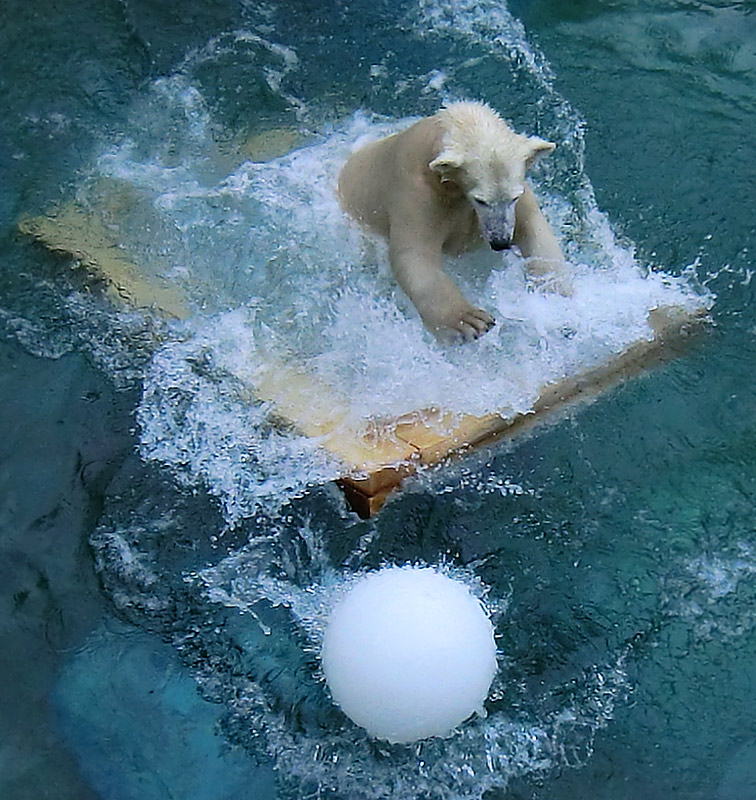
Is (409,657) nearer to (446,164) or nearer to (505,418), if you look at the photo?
(505,418)

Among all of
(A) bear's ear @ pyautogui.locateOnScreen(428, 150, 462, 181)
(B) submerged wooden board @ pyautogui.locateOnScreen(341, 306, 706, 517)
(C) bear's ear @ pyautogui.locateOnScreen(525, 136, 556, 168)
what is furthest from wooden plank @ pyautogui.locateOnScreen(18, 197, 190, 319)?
(C) bear's ear @ pyautogui.locateOnScreen(525, 136, 556, 168)

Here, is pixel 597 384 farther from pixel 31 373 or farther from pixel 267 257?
pixel 31 373

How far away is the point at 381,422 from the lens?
329 centimetres

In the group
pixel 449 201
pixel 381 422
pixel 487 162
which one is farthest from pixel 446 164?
pixel 381 422

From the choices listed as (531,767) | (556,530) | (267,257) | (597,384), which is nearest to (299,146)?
(267,257)

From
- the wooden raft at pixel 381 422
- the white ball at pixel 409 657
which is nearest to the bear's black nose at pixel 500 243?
the wooden raft at pixel 381 422

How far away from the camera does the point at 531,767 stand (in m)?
2.73

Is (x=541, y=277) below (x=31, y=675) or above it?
above

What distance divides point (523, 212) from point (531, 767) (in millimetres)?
1635

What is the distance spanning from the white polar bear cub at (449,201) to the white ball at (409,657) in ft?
3.29

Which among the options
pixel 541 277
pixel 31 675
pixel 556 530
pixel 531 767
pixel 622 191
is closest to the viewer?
pixel 531 767

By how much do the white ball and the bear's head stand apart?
3.55 ft

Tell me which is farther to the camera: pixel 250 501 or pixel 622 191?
pixel 622 191

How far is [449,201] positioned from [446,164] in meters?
0.26
